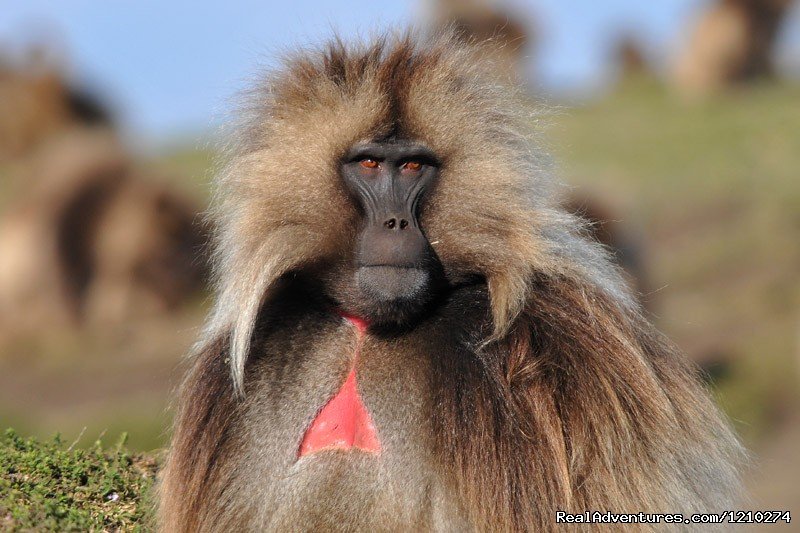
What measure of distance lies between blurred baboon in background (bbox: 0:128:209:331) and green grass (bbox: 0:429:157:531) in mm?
12137

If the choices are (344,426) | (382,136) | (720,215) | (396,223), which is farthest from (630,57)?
(344,426)

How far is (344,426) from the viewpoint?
13.7 ft

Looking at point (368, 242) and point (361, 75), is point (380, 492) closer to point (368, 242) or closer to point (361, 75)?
point (368, 242)

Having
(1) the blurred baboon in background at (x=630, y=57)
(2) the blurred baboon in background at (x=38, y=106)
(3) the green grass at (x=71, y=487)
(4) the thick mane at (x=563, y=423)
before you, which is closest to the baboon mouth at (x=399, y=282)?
(4) the thick mane at (x=563, y=423)

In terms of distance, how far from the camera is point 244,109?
4688 mm

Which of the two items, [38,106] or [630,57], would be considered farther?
[630,57]

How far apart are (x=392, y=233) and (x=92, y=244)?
46.9 ft

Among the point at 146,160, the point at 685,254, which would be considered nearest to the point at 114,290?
the point at 146,160

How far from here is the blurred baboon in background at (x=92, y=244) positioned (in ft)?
56.3

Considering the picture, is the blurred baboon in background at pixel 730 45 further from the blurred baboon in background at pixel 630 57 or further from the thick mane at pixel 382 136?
the thick mane at pixel 382 136

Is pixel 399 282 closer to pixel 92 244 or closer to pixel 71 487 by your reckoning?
pixel 71 487

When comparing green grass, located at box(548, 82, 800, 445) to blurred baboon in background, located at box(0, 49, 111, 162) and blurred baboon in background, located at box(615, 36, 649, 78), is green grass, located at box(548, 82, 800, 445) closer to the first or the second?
blurred baboon in background, located at box(615, 36, 649, 78)

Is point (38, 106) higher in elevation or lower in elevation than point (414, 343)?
lower

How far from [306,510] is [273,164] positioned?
1.30 metres
